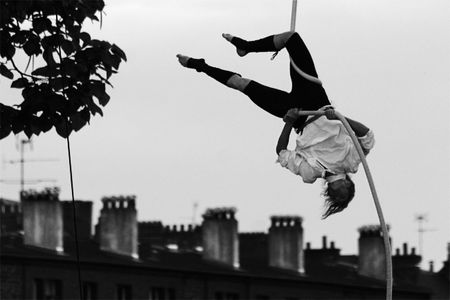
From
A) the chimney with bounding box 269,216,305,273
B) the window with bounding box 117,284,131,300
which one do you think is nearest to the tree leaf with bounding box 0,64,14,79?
the window with bounding box 117,284,131,300

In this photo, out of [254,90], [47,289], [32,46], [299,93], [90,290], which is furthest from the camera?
[90,290]

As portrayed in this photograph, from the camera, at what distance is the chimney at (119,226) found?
69000mm

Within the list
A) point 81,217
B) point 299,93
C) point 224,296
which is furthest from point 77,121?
point 224,296

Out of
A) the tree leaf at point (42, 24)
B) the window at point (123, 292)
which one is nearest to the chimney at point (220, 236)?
the window at point (123, 292)

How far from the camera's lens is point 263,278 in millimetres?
74625

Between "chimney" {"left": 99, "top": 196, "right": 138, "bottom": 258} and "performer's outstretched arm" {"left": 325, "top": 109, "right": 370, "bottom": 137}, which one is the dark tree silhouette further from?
"chimney" {"left": 99, "top": 196, "right": 138, "bottom": 258}

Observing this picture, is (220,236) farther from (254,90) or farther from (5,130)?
(254,90)

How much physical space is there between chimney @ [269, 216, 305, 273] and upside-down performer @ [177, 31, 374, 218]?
59.3 meters

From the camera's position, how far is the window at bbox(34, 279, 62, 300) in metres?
63.2

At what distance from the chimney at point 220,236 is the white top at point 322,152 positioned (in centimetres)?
5582

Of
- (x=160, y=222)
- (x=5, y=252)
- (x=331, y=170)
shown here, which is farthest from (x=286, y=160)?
(x=160, y=222)

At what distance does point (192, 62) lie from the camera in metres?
18.8

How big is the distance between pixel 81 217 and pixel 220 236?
675cm

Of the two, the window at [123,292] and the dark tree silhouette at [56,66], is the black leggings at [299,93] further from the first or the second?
the window at [123,292]
